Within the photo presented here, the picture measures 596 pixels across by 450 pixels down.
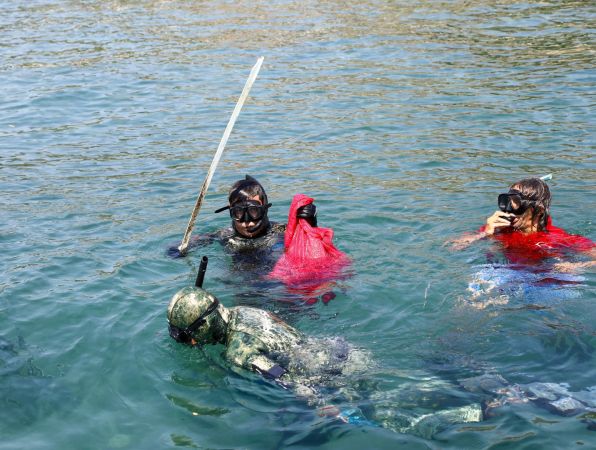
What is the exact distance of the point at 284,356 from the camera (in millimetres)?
6043

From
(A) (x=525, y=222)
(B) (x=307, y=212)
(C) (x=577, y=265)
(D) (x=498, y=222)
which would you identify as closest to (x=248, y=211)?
(B) (x=307, y=212)

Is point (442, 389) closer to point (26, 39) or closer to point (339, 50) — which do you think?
point (339, 50)

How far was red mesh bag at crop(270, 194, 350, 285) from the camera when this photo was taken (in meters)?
7.66

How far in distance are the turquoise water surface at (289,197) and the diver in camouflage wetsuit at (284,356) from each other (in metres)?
0.13

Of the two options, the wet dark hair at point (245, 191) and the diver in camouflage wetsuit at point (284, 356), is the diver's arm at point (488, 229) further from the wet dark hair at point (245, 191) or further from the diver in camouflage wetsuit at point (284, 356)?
the diver in camouflage wetsuit at point (284, 356)

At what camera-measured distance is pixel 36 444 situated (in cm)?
574

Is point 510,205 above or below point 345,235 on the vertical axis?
above

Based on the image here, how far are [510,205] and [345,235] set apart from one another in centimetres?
193

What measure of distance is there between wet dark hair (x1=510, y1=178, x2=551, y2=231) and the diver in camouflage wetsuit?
2750 mm

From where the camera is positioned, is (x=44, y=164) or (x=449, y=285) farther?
(x=44, y=164)

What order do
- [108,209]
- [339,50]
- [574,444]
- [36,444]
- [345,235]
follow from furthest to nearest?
1. [339,50]
2. [108,209]
3. [345,235]
4. [36,444]
5. [574,444]

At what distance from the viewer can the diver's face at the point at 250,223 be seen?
8.09 meters

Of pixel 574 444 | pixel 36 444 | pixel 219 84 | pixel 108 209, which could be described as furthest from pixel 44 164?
pixel 574 444

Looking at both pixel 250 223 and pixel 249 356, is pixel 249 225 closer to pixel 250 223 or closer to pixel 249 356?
pixel 250 223
